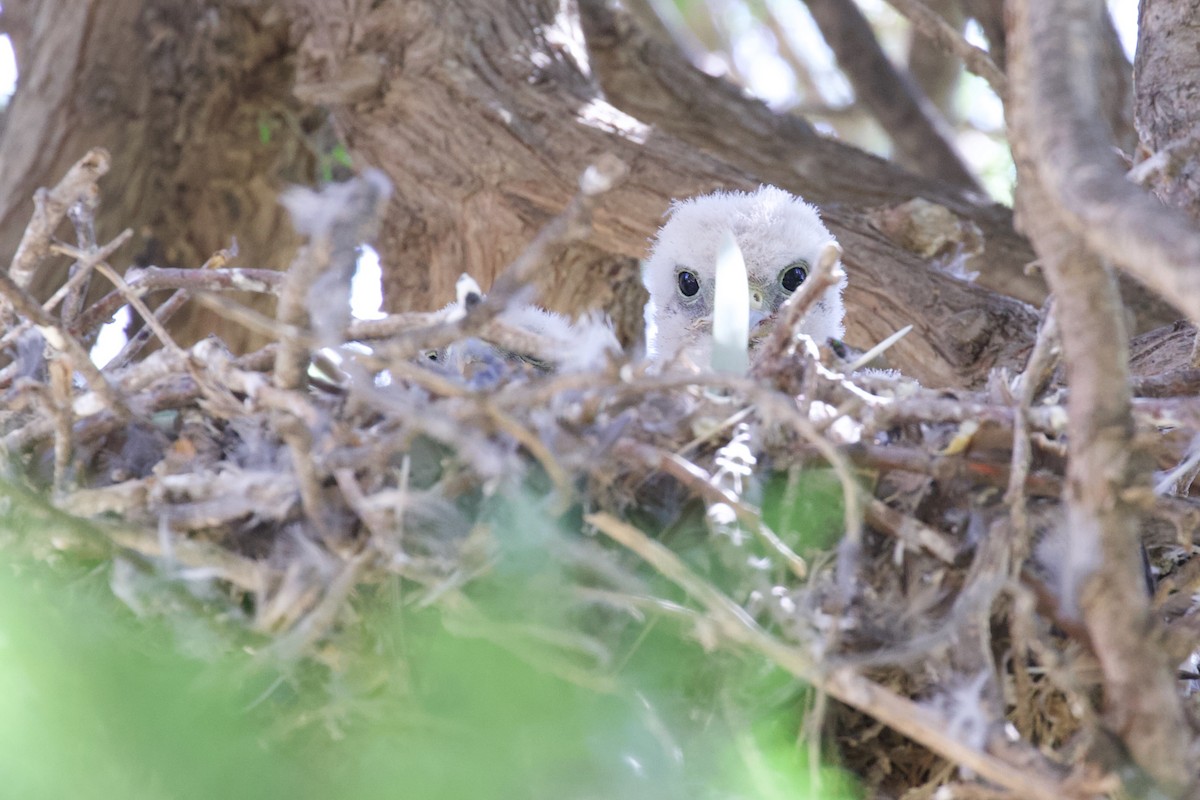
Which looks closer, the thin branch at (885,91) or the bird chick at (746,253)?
the bird chick at (746,253)

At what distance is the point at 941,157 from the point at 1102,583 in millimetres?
3753

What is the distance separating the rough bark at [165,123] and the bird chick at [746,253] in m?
1.70

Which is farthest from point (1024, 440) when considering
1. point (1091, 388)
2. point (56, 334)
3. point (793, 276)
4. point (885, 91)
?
point (885, 91)

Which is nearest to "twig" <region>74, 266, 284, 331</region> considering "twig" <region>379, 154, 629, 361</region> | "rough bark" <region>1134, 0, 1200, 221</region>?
"twig" <region>379, 154, 629, 361</region>

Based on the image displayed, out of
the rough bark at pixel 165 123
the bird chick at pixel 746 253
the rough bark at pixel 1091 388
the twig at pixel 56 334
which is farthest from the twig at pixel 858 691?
the rough bark at pixel 165 123

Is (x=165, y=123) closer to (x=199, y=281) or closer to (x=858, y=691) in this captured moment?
(x=199, y=281)

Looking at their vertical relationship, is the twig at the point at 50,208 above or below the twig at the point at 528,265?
below

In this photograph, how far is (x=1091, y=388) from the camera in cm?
139

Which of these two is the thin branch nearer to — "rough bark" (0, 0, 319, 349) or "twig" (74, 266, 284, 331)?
"rough bark" (0, 0, 319, 349)

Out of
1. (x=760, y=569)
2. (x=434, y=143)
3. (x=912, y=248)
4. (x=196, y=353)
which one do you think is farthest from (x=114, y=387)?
(x=912, y=248)

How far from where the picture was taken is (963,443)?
179cm

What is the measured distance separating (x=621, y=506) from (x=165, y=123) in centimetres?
293

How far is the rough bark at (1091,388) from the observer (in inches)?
52.3

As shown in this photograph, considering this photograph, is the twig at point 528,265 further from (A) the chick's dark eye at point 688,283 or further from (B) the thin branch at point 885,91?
(B) the thin branch at point 885,91
